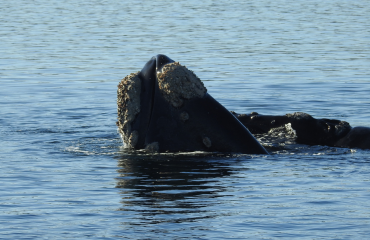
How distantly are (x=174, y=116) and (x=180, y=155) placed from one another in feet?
2.42

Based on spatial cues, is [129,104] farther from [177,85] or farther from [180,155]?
[180,155]

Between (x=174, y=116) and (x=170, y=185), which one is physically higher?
(x=174, y=116)

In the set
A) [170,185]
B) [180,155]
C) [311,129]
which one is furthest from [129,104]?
[311,129]

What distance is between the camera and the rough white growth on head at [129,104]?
9.94 metres

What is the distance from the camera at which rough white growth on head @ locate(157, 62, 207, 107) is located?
973cm

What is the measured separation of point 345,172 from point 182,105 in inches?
93.2

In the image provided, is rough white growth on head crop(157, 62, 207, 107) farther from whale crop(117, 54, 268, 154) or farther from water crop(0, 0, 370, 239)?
water crop(0, 0, 370, 239)

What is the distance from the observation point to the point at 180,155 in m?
10.3

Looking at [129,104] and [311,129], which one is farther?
[311,129]

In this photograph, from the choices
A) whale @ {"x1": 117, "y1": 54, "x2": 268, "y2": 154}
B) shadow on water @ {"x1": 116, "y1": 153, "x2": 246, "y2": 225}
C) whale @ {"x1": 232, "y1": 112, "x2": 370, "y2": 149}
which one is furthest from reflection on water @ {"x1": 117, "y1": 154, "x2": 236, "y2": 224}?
whale @ {"x1": 232, "y1": 112, "x2": 370, "y2": 149}

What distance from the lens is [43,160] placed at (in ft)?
37.7

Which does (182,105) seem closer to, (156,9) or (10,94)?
(10,94)

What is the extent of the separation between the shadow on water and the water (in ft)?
0.06

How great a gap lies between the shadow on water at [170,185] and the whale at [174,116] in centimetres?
31
